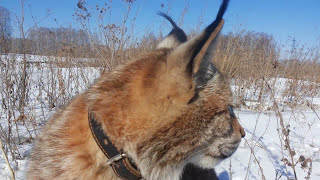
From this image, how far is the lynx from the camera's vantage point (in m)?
1.30

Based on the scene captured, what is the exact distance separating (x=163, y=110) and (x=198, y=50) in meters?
0.42

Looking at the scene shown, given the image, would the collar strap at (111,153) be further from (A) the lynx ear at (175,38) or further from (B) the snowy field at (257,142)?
(B) the snowy field at (257,142)

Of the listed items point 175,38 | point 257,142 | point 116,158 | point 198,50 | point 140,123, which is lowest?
point 257,142

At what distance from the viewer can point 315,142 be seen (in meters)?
4.22

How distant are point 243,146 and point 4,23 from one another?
15.7 feet

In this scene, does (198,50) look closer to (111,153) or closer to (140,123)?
(140,123)

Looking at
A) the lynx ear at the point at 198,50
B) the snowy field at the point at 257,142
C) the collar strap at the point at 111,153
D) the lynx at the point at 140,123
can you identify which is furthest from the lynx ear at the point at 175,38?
the snowy field at the point at 257,142

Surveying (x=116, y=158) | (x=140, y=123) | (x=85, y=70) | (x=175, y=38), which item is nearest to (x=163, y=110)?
(x=140, y=123)

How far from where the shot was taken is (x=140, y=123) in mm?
1348

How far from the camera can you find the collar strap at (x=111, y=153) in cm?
128

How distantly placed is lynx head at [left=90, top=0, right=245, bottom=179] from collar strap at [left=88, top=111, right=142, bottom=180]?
4 cm

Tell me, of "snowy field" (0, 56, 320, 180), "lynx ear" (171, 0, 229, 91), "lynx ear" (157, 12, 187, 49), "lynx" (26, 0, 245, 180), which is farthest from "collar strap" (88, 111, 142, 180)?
"snowy field" (0, 56, 320, 180)

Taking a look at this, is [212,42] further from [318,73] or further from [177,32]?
[318,73]

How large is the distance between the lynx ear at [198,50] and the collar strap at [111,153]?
0.54 metres
